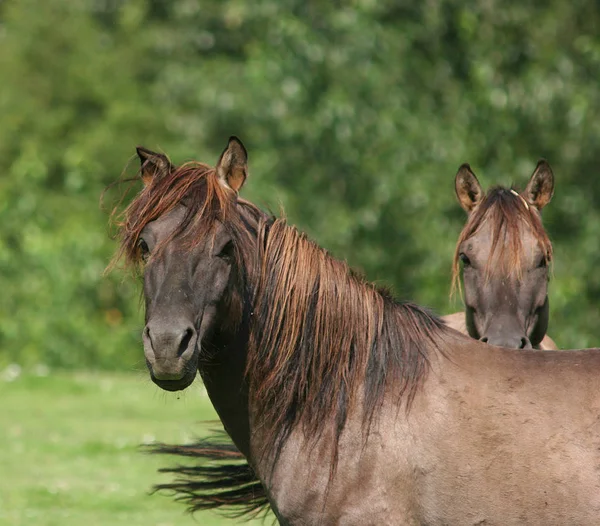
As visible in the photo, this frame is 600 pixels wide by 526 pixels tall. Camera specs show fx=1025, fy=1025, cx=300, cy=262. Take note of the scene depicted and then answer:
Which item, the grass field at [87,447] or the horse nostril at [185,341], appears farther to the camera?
the grass field at [87,447]

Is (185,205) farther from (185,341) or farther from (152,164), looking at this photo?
(185,341)

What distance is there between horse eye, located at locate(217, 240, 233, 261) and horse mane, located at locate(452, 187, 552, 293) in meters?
2.50

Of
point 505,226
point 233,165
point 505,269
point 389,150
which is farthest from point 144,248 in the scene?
point 389,150

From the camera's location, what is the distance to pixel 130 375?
66.7 feet

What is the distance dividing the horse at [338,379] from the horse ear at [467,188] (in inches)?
104

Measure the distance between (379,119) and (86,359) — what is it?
8.16 meters

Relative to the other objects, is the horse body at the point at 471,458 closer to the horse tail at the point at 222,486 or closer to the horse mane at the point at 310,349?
the horse mane at the point at 310,349

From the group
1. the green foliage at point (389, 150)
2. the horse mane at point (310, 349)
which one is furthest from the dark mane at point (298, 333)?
the green foliage at point (389, 150)

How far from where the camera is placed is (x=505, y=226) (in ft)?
21.2

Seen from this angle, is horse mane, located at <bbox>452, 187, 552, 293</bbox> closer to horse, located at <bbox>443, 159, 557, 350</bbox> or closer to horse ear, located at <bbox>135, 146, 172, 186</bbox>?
horse, located at <bbox>443, 159, 557, 350</bbox>

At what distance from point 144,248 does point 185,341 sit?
1.79ft

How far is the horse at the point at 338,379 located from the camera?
4098 millimetres

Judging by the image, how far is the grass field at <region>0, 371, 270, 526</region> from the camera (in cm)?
891

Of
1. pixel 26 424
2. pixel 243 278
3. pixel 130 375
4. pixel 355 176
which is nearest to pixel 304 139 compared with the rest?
pixel 355 176
